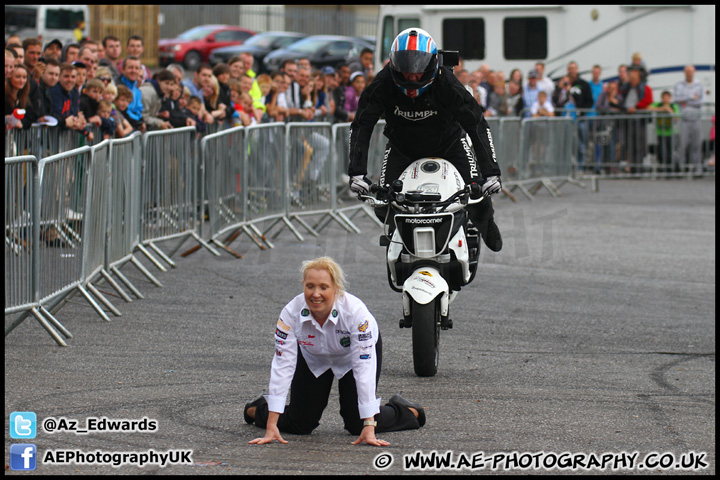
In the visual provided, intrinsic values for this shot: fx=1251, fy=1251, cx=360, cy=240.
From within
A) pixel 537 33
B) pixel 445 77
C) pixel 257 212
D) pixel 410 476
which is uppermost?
pixel 537 33

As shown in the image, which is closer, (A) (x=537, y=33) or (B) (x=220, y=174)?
(B) (x=220, y=174)

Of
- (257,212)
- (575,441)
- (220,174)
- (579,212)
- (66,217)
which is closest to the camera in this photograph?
(575,441)

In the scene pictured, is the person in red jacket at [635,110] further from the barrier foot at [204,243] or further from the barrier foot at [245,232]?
the barrier foot at [204,243]

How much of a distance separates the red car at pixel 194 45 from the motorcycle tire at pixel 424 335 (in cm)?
3768

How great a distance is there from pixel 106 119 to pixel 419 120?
5.48m

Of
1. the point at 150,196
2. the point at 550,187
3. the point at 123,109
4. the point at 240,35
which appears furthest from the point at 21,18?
the point at 150,196

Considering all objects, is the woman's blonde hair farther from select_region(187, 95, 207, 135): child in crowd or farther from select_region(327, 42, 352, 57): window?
select_region(327, 42, 352, 57): window

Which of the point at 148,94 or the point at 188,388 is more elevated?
the point at 148,94

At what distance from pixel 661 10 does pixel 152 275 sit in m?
16.2

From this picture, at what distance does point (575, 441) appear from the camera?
19.9ft

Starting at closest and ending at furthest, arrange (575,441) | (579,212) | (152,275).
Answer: (575,441), (152,275), (579,212)

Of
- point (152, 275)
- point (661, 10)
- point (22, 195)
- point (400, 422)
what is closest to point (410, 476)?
point (400, 422)

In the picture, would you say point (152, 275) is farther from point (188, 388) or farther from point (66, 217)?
point (188, 388)
